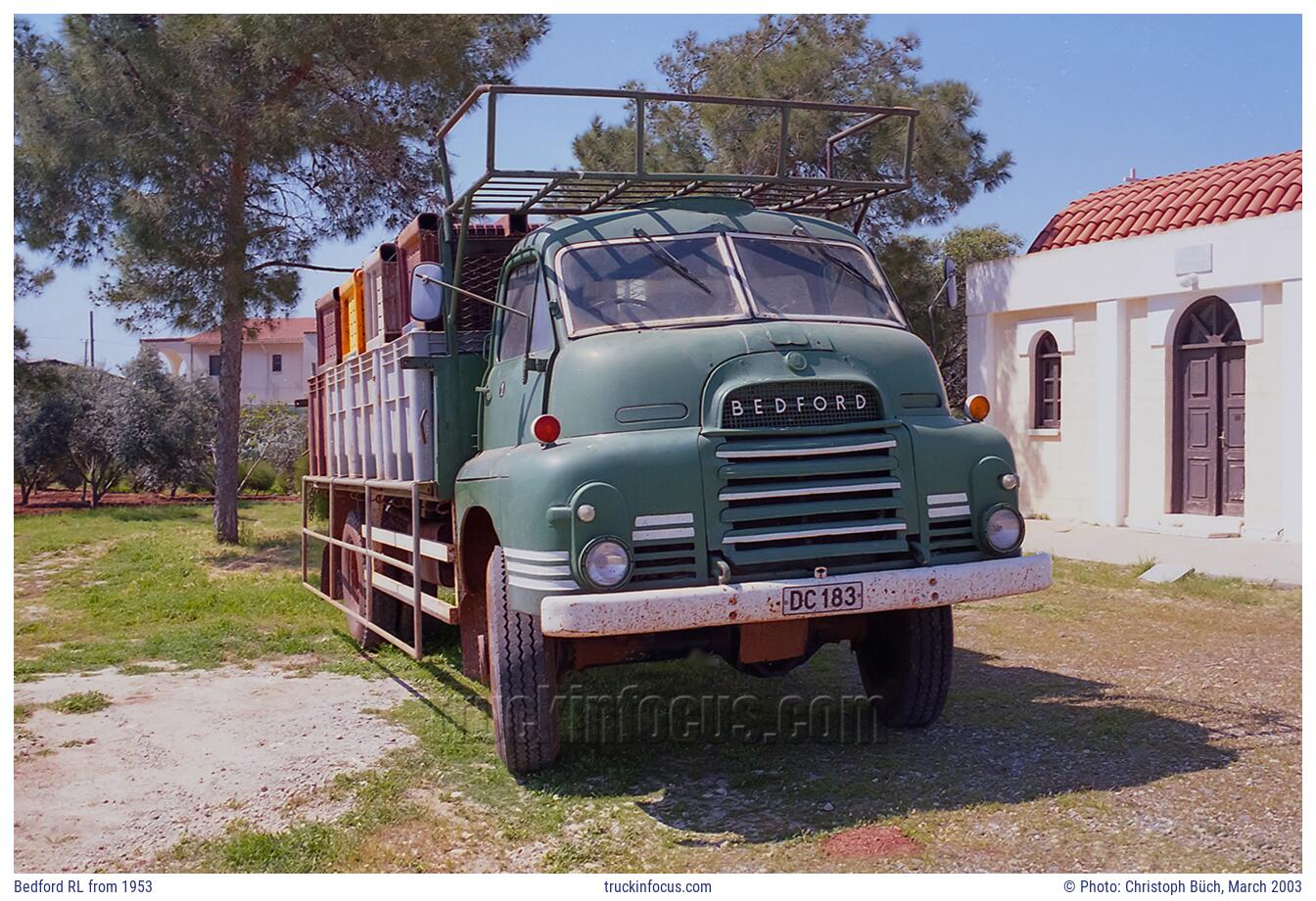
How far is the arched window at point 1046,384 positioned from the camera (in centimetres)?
1633

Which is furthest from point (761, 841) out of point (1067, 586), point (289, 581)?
point (289, 581)

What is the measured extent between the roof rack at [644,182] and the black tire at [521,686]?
213 centimetres

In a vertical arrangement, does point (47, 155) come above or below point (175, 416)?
above

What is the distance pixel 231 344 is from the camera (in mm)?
16656

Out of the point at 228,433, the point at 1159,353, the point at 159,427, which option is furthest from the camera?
the point at 159,427

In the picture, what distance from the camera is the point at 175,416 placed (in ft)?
86.8

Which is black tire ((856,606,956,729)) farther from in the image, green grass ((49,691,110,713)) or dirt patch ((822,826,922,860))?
green grass ((49,691,110,713))

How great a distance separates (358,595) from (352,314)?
209 cm

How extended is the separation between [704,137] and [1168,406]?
24.3 feet

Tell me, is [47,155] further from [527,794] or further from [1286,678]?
[1286,678]

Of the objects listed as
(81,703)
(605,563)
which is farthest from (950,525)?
(81,703)

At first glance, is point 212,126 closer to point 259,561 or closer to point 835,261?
point 259,561

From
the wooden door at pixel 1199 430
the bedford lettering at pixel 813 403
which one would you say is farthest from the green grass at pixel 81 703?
the wooden door at pixel 1199 430

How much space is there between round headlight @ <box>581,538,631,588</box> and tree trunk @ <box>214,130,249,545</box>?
441 inches
